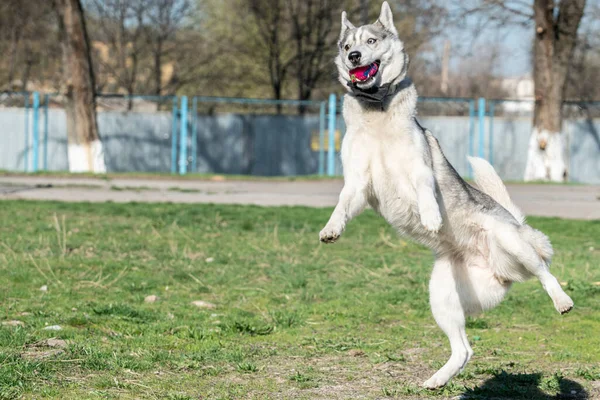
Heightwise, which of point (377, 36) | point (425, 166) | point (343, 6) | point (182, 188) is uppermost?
point (343, 6)

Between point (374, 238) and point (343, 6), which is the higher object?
point (343, 6)

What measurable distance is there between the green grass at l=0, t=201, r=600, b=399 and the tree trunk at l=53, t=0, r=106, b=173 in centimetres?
1180

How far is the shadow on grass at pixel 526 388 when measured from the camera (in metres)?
5.08

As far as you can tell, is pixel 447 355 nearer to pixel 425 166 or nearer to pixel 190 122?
pixel 425 166

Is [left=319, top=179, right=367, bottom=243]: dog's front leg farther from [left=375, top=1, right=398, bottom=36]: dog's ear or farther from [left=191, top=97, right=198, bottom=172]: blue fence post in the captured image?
[left=191, top=97, right=198, bottom=172]: blue fence post

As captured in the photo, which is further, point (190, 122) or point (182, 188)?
point (190, 122)

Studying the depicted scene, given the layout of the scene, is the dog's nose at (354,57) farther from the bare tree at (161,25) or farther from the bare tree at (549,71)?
the bare tree at (161,25)

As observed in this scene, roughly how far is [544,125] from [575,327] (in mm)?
17440

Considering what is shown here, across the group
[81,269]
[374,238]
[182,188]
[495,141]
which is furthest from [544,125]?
[81,269]

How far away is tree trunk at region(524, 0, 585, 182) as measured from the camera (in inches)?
915

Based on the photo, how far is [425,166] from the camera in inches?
190

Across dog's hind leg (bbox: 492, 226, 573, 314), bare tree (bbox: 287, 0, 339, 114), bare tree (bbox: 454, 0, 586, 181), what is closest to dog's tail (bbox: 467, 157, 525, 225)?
dog's hind leg (bbox: 492, 226, 573, 314)

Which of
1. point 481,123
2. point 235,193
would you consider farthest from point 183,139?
point 481,123

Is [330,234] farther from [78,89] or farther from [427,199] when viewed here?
[78,89]
